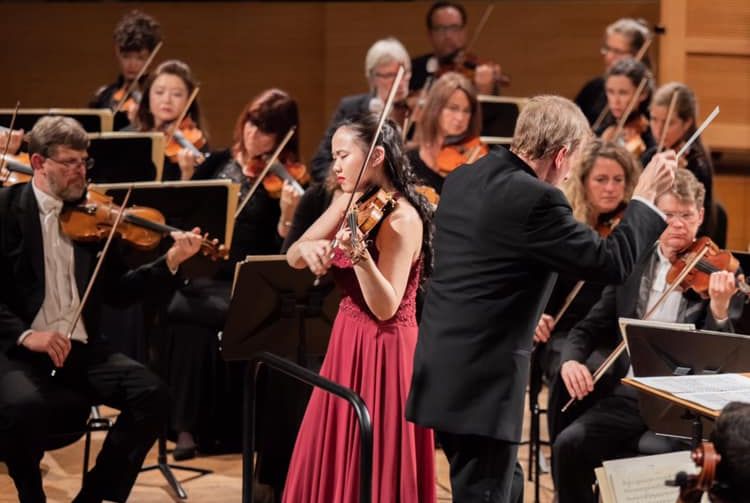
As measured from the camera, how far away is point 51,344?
12.2 ft

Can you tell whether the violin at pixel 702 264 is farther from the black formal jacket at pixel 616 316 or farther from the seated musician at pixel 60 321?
the seated musician at pixel 60 321

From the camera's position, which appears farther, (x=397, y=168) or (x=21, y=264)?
(x=21, y=264)

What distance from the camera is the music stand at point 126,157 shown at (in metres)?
4.72

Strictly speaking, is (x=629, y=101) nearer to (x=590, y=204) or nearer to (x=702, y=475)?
(x=590, y=204)

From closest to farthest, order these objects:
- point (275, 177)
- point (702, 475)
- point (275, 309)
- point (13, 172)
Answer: point (702, 475) < point (275, 309) < point (13, 172) < point (275, 177)

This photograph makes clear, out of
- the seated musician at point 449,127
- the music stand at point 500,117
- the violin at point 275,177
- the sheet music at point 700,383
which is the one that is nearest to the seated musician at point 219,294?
the violin at point 275,177

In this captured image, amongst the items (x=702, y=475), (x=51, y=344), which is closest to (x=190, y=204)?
(x=51, y=344)

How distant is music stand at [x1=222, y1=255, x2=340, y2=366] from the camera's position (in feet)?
11.9

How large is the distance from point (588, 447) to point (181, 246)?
1.47 meters

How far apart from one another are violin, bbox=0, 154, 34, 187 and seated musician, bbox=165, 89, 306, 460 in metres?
0.79

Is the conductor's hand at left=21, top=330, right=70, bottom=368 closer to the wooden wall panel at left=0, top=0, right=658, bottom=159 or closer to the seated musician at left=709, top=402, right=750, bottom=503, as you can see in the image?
the seated musician at left=709, top=402, right=750, bottom=503

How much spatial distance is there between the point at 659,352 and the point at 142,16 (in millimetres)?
3656

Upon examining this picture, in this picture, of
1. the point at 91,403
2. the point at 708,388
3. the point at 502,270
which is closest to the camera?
the point at 502,270

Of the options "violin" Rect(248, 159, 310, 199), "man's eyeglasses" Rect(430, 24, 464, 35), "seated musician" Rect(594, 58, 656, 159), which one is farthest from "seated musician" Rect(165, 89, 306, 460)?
"man's eyeglasses" Rect(430, 24, 464, 35)
